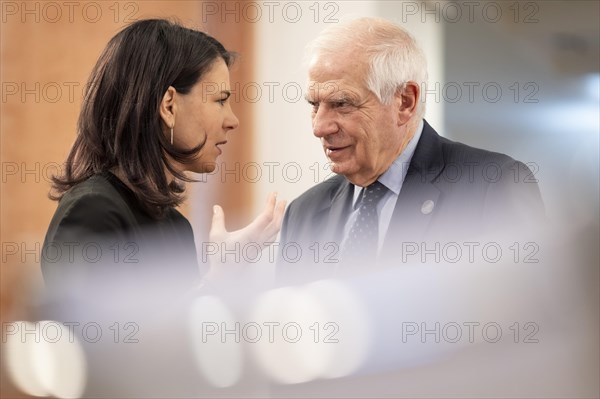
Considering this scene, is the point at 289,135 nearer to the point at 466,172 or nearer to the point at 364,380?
the point at 466,172

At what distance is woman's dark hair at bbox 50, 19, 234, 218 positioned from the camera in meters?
1.24

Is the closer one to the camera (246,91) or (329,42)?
(329,42)

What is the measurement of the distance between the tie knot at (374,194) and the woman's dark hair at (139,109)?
31cm

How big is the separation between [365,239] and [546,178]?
344 mm

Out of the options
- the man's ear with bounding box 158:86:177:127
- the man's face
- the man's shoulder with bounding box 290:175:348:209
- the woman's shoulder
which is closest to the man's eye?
the man's face

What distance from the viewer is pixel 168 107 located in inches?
50.7

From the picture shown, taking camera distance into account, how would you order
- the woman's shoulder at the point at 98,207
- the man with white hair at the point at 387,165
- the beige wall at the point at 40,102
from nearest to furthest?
the woman's shoulder at the point at 98,207, the man with white hair at the point at 387,165, the beige wall at the point at 40,102

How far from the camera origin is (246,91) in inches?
55.1

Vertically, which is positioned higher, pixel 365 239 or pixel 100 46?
pixel 100 46

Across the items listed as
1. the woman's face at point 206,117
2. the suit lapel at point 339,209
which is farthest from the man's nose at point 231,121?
the suit lapel at point 339,209

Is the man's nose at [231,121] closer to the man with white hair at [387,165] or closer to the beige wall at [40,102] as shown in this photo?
the beige wall at [40,102]

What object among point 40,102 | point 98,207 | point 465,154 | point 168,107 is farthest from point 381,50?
point 40,102

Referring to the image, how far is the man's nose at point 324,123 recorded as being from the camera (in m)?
1.32

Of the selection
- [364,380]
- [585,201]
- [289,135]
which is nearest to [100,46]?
[289,135]
